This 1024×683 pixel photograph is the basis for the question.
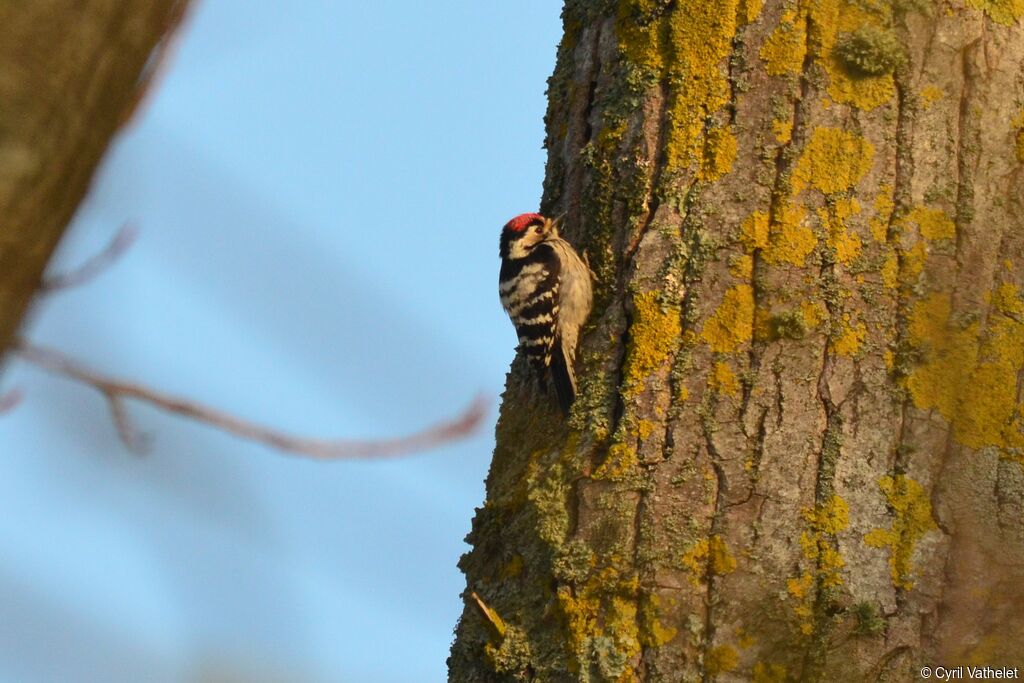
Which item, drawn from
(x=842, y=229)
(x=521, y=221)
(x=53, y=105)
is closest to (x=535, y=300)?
(x=521, y=221)

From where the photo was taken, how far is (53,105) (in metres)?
1.06

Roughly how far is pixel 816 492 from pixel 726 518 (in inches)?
8.6

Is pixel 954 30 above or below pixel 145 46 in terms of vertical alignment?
above

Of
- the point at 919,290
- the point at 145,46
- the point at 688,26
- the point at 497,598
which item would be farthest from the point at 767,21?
the point at 145,46

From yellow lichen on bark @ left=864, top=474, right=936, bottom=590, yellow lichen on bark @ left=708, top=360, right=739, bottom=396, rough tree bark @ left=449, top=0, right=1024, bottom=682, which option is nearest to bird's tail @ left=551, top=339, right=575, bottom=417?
rough tree bark @ left=449, top=0, right=1024, bottom=682

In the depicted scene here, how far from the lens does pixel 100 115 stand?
43.0 inches

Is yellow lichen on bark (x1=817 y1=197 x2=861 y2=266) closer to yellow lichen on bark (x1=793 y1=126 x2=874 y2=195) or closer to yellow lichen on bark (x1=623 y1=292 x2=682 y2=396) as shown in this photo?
yellow lichen on bark (x1=793 y1=126 x2=874 y2=195)

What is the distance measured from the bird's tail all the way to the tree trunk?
7.30 feet

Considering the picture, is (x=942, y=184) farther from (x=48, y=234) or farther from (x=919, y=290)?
(x=48, y=234)

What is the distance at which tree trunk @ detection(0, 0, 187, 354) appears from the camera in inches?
40.6

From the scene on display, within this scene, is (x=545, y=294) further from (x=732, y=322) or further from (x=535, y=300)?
(x=732, y=322)

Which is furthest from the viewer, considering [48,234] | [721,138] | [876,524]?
[721,138]

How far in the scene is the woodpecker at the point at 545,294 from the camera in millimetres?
3535

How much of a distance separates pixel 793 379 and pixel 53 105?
2.07m
